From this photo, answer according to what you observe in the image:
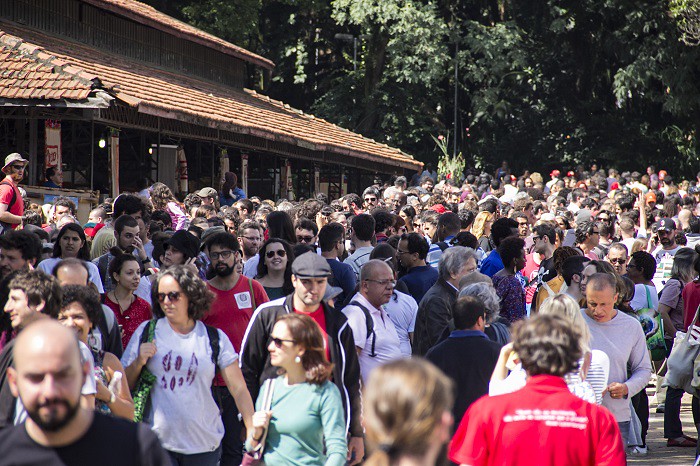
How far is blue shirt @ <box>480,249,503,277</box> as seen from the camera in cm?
1091

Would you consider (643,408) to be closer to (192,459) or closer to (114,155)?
(192,459)

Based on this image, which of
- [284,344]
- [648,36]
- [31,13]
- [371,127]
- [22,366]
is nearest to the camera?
[22,366]

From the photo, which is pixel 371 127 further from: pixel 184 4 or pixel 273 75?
pixel 184 4

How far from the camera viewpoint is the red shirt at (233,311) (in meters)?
7.69

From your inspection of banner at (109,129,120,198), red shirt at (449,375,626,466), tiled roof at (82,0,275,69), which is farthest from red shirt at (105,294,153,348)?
tiled roof at (82,0,275,69)

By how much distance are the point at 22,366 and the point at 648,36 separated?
38.4m

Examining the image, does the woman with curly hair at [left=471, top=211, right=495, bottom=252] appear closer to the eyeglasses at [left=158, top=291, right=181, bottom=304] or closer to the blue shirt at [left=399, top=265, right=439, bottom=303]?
the blue shirt at [left=399, top=265, right=439, bottom=303]

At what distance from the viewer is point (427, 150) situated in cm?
4391

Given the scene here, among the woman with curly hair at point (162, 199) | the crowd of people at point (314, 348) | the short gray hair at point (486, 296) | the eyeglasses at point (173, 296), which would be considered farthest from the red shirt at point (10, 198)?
the short gray hair at point (486, 296)

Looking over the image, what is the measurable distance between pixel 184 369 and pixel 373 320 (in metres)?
1.98

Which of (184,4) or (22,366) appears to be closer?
(22,366)

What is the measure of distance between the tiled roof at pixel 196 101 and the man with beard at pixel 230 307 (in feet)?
27.2

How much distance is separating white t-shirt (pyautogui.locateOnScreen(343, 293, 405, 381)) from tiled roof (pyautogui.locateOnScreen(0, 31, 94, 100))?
8.11 meters

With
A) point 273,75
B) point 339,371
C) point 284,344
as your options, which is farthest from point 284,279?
point 273,75
